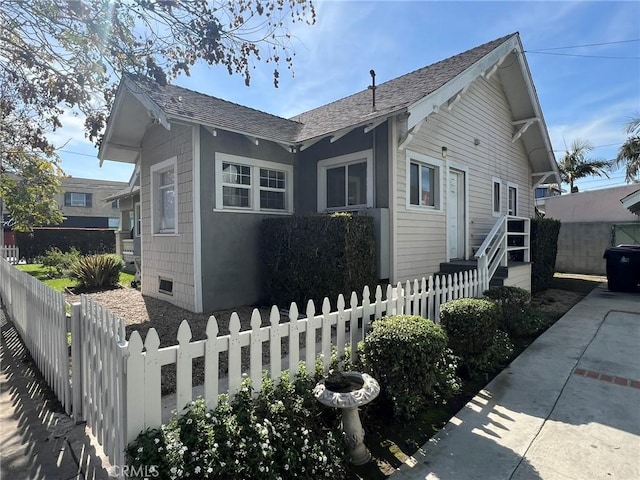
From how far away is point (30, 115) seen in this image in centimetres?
865

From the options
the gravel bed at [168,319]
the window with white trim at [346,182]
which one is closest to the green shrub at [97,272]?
the gravel bed at [168,319]

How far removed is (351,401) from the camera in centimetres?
287

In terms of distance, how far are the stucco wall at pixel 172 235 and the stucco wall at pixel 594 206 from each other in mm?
20631

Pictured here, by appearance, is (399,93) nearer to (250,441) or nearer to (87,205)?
(250,441)

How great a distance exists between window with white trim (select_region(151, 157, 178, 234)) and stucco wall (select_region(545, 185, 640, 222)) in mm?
20861

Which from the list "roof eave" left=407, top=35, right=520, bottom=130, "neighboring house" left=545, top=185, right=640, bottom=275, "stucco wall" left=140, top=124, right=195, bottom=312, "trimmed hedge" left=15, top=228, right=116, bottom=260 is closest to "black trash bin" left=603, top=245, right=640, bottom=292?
"neighboring house" left=545, top=185, right=640, bottom=275

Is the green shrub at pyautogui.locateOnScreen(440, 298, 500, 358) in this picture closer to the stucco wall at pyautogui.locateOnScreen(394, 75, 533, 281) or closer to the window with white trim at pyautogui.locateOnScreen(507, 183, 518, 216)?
the stucco wall at pyautogui.locateOnScreen(394, 75, 533, 281)

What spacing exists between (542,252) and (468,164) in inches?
161

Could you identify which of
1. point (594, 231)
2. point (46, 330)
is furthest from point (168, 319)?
point (594, 231)

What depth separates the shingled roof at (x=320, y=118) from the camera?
24.3 ft

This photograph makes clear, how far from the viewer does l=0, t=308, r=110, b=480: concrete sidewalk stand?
2.67 metres

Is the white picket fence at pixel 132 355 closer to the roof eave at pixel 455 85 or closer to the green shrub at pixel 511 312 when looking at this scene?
the green shrub at pixel 511 312

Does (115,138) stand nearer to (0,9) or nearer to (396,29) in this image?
(0,9)

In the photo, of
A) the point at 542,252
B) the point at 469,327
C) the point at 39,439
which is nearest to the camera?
the point at 39,439
